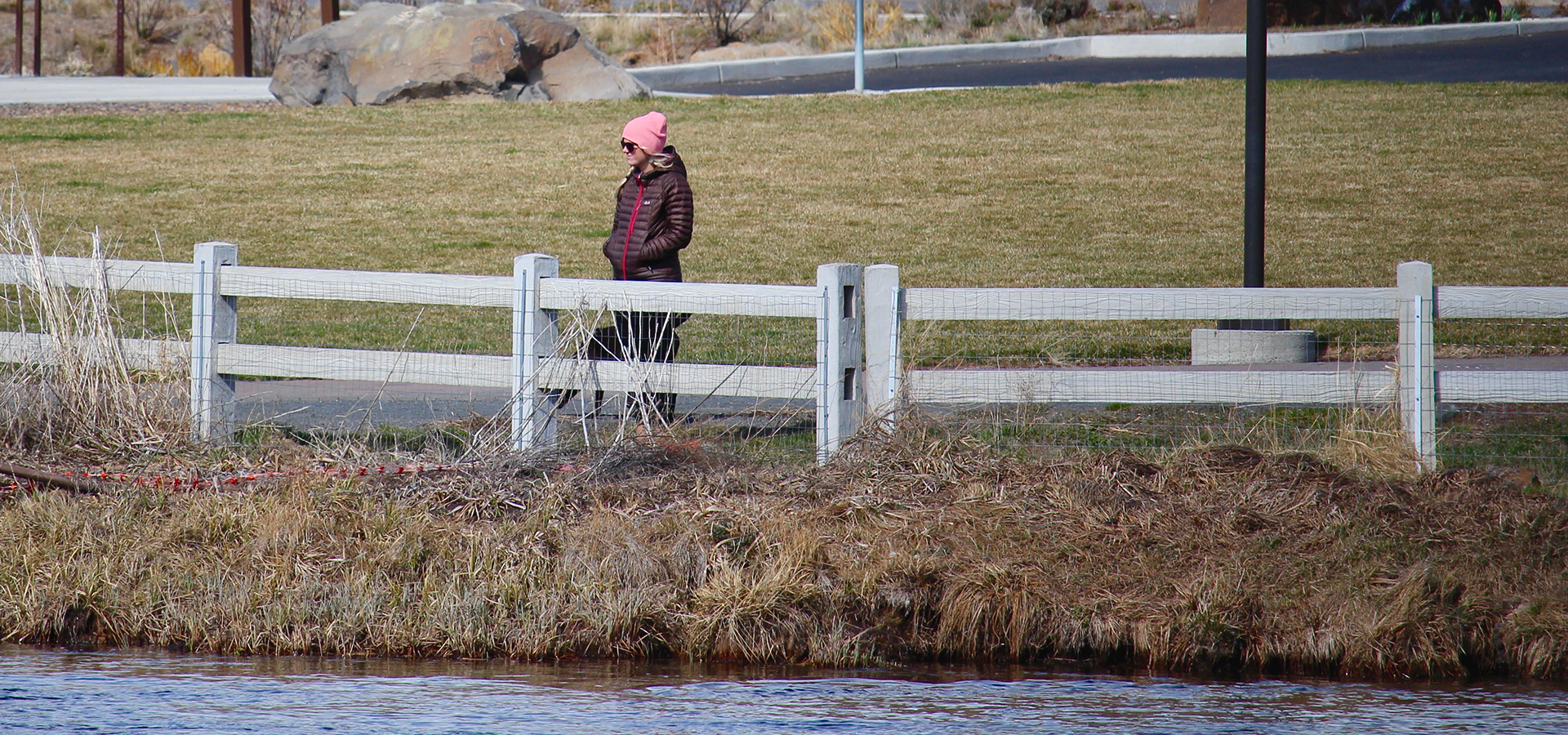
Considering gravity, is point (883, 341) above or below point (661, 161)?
below

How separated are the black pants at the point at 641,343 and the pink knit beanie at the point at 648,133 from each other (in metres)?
0.84

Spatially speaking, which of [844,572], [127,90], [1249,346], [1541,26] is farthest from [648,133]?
[1541,26]

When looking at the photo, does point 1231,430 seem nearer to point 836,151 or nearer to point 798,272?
point 798,272

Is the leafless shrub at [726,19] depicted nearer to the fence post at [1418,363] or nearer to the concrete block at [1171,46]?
the concrete block at [1171,46]

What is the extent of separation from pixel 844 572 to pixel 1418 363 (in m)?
2.72

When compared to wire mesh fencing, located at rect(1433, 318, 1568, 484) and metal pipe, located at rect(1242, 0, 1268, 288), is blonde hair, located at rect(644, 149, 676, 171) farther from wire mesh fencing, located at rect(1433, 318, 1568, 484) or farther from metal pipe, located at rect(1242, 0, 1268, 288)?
wire mesh fencing, located at rect(1433, 318, 1568, 484)

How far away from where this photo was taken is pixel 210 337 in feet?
25.1

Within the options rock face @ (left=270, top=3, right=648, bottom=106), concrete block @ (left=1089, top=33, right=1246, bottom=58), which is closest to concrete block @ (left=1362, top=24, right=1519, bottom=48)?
concrete block @ (left=1089, top=33, right=1246, bottom=58)

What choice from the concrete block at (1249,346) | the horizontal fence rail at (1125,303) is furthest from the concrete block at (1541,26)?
the horizontal fence rail at (1125,303)

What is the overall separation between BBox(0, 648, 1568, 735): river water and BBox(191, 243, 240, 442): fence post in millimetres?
2013

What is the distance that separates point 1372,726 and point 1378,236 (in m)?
9.46

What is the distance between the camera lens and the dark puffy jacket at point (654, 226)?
8156 mm

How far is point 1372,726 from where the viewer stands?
193 inches

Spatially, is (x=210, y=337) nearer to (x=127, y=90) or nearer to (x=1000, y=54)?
(x=127, y=90)
